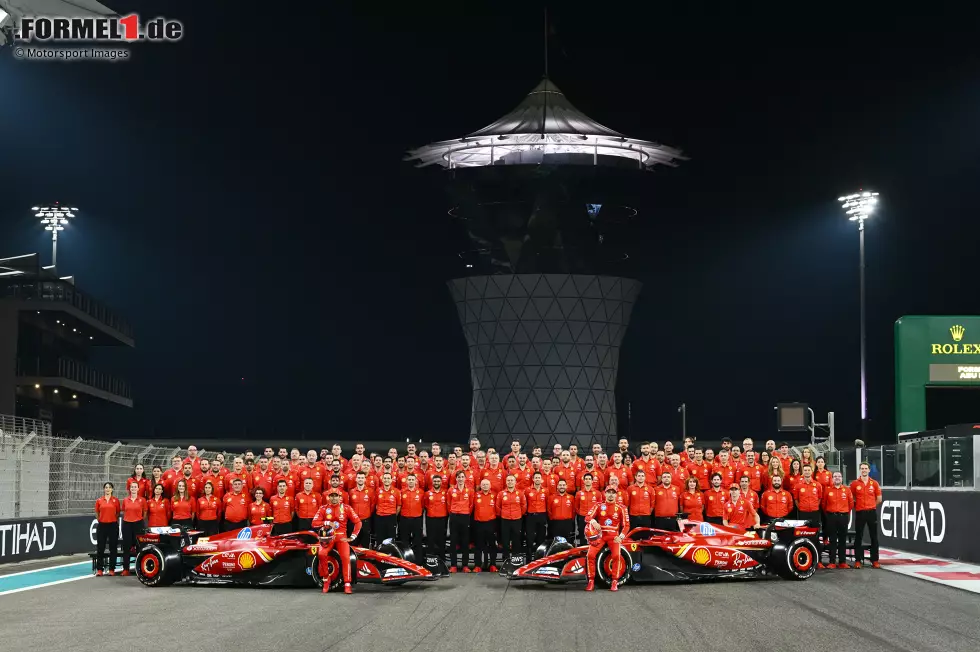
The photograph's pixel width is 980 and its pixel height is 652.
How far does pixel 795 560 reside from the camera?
779 inches

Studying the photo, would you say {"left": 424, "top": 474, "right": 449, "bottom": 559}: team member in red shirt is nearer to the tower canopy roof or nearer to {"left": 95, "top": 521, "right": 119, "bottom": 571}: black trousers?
{"left": 95, "top": 521, "right": 119, "bottom": 571}: black trousers

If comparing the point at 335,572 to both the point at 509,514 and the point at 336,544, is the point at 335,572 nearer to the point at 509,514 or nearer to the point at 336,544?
the point at 336,544

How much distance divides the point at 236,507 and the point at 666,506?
8.20 meters

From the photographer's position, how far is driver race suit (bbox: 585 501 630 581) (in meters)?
18.8

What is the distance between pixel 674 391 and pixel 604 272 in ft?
66.1

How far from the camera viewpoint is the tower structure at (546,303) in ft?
229

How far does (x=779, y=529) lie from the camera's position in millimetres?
20984

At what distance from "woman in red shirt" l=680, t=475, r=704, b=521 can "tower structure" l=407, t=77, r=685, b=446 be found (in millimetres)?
46577

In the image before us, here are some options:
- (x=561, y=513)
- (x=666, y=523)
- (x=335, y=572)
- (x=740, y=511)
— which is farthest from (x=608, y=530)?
(x=335, y=572)

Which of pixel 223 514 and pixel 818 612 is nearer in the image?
pixel 818 612

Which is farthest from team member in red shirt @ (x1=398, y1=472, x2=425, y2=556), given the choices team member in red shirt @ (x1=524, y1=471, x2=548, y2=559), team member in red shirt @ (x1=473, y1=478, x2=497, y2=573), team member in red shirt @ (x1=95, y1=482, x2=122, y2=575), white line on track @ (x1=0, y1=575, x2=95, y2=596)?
white line on track @ (x1=0, y1=575, x2=95, y2=596)

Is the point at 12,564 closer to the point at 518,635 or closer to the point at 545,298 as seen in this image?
the point at 518,635

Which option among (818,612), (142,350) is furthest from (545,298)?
(818,612)

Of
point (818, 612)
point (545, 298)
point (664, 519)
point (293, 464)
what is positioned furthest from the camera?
point (545, 298)
